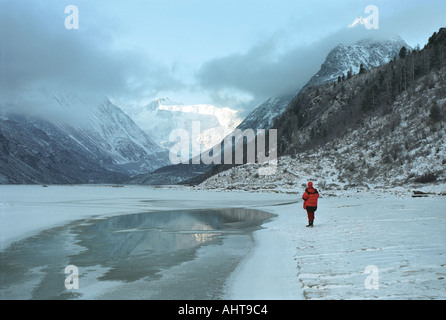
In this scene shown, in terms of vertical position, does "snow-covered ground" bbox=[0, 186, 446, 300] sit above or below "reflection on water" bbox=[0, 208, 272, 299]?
above

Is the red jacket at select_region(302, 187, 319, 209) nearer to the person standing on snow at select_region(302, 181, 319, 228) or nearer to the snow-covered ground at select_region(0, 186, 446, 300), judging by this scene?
the person standing on snow at select_region(302, 181, 319, 228)

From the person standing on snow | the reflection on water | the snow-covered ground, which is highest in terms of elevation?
the person standing on snow

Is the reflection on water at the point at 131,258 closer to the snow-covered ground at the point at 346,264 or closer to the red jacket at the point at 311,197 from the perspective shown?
the snow-covered ground at the point at 346,264

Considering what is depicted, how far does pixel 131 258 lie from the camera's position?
11.7 m

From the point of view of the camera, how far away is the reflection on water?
825 cm

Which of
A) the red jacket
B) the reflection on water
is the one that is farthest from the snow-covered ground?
the red jacket

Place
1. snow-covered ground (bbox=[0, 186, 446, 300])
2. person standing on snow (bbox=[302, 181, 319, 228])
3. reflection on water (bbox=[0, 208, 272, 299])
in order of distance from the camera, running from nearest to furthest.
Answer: snow-covered ground (bbox=[0, 186, 446, 300])
reflection on water (bbox=[0, 208, 272, 299])
person standing on snow (bbox=[302, 181, 319, 228])

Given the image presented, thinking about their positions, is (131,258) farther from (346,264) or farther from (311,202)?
(311,202)

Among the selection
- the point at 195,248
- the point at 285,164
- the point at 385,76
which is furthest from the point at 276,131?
the point at 195,248

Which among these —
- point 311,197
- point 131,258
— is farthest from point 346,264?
point 311,197
